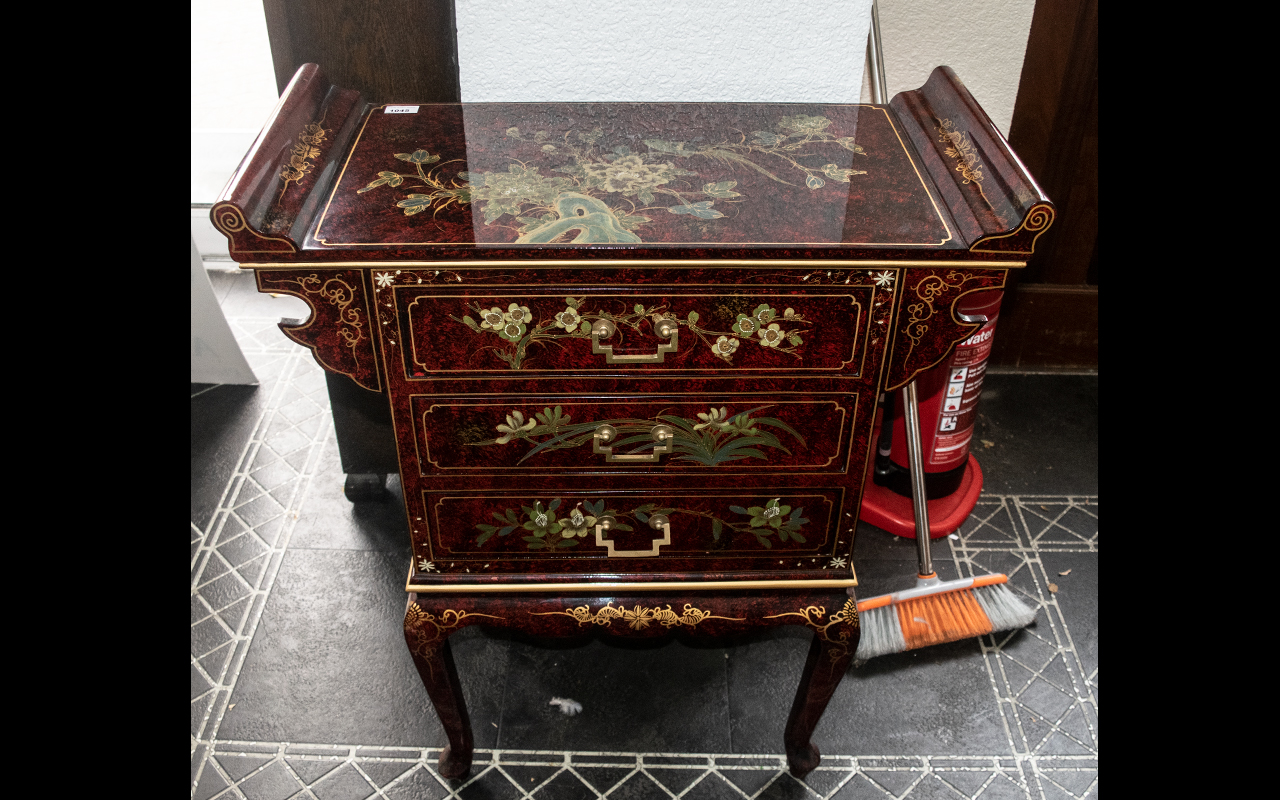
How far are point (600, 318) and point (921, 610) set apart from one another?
117cm

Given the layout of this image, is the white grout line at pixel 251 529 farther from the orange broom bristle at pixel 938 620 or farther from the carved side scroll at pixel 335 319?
the orange broom bristle at pixel 938 620

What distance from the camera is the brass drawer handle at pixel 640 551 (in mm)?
1572

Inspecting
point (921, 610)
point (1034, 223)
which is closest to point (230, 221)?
point (1034, 223)

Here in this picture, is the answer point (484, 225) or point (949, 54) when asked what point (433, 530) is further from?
point (949, 54)

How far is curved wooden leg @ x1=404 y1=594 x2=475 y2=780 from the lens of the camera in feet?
5.44

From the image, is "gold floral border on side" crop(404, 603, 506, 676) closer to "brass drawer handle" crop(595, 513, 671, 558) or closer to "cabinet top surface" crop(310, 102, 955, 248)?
"brass drawer handle" crop(595, 513, 671, 558)

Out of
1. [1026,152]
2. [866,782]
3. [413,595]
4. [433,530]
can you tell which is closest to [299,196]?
[433,530]

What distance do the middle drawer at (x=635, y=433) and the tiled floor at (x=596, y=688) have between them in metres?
0.77

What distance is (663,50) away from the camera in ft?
6.42

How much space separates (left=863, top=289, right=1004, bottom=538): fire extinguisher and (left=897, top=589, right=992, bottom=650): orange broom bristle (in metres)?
0.33

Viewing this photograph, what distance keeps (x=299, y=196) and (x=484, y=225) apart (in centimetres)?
28

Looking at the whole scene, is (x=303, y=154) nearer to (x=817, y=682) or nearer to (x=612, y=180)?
(x=612, y=180)

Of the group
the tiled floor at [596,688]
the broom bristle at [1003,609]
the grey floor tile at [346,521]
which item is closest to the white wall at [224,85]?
the grey floor tile at [346,521]

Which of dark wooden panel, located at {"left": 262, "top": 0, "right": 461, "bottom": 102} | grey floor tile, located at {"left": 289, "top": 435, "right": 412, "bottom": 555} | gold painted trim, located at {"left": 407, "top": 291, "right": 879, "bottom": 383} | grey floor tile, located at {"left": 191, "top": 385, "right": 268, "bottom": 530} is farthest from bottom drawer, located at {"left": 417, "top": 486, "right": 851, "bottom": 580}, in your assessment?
grey floor tile, located at {"left": 191, "top": 385, "right": 268, "bottom": 530}
